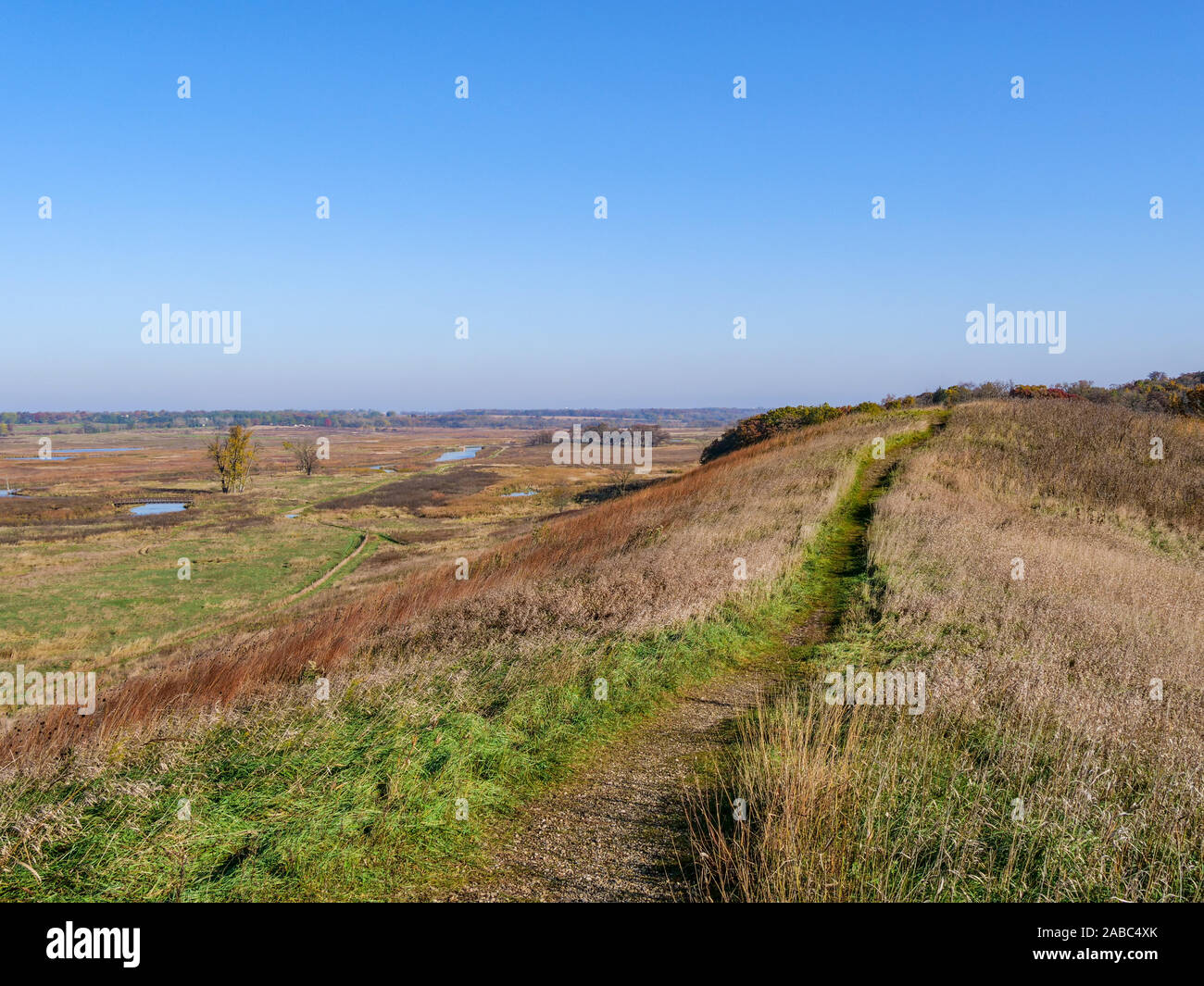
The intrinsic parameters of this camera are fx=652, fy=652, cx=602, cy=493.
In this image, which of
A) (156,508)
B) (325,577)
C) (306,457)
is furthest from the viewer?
(306,457)

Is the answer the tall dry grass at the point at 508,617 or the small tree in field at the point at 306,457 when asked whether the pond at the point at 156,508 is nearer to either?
the small tree in field at the point at 306,457

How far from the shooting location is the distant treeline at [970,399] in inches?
1778

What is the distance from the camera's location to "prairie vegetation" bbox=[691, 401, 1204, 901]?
4234 mm

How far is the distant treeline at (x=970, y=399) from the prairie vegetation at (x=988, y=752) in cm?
3905

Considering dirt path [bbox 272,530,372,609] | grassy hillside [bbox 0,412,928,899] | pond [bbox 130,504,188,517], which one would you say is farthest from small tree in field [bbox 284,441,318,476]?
grassy hillside [bbox 0,412,928,899]

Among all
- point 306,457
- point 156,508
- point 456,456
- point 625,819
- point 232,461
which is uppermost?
point 456,456

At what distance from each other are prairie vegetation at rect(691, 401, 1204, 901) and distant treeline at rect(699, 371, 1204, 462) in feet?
128

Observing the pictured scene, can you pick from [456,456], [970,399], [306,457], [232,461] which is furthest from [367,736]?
[456,456]

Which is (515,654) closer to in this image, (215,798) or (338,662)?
(338,662)

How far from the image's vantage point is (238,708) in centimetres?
707

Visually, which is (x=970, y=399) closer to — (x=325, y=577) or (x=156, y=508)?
(x=325, y=577)

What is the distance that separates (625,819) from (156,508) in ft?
306

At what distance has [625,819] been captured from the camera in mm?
5406

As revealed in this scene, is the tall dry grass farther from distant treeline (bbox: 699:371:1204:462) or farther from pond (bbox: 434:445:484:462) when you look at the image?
pond (bbox: 434:445:484:462)
